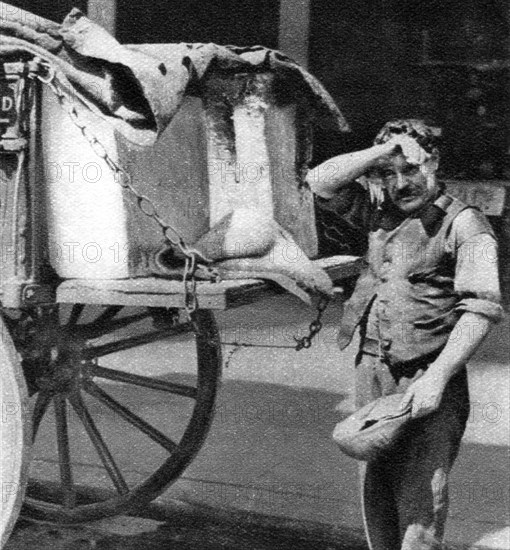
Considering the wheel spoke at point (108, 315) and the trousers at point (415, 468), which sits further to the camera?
the wheel spoke at point (108, 315)

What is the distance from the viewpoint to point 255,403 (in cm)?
665

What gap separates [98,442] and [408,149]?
1.96m

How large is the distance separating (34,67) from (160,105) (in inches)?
18.2

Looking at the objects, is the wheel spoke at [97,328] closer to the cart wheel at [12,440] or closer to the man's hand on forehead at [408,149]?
the cart wheel at [12,440]

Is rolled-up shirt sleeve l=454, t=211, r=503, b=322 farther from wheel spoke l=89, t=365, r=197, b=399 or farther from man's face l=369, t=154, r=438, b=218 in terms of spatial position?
wheel spoke l=89, t=365, r=197, b=399

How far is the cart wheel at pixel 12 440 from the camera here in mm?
3512

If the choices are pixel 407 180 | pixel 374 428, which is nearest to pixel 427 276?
pixel 407 180

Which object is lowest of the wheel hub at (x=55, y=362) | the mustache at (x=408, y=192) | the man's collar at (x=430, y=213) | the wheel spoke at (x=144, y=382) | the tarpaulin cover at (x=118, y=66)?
the wheel spoke at (x=144, y=382)

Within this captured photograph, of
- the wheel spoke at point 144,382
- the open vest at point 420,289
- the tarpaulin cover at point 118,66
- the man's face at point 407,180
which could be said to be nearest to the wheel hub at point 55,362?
the wheel spoke at point 144,382

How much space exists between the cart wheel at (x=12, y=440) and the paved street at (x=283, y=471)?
39.5 inches

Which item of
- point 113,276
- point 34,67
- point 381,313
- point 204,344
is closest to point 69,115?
point 34,67

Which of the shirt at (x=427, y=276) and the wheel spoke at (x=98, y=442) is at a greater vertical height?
the shirt at (x=427, y=276)

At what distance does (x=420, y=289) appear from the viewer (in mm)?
3424

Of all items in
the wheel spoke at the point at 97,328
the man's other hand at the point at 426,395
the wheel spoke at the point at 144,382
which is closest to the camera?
the man's other hand at the point at 426,395
